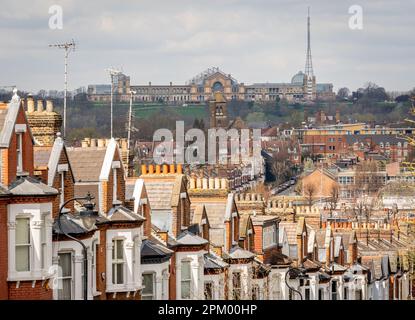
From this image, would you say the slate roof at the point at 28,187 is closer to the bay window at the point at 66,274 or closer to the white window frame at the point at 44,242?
the white window frame at the point at 44,242

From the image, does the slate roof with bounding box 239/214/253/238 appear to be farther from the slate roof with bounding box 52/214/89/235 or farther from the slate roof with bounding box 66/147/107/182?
the slate roof with bounding box 52/214/89/235

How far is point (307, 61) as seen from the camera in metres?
188

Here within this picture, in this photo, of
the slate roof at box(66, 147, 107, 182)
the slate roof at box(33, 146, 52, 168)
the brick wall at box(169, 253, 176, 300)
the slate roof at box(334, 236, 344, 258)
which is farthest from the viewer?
the slate roof at box(334, 236, 344, 258)

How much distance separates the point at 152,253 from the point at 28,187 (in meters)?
9.24

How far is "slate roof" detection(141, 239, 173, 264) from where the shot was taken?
45.8 metres

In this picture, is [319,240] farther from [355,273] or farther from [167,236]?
[167,236]

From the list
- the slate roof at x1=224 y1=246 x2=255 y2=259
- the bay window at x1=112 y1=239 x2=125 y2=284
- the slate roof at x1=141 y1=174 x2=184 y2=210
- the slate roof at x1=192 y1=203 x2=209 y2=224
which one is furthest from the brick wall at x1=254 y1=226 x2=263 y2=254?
the bay window at x1=112 y1=239 x2=125 y2=284

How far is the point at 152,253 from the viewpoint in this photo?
4606 centimetres

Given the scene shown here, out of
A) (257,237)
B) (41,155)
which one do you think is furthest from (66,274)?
(257,237)

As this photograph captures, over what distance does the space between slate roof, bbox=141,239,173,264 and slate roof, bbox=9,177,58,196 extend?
324 inches

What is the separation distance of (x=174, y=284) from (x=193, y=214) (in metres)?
4.76

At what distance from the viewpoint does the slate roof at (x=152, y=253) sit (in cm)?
4575
